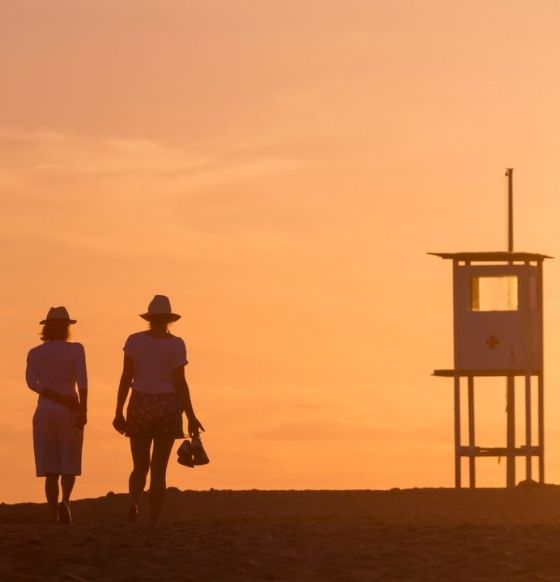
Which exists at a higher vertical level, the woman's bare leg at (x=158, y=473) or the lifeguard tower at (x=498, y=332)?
the lifeguard tower at (x=498, y=332)

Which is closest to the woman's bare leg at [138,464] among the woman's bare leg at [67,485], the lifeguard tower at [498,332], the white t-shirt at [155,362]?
the white t-shirt at [155,362]

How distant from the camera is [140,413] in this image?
52.6 ft

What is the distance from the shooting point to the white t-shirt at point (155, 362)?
16062 millimetres

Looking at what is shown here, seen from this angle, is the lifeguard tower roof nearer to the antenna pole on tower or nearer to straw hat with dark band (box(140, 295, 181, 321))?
the antenna pole on tower

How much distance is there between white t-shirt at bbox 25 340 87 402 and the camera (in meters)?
16.3

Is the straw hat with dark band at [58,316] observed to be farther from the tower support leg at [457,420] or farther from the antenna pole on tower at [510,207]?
the antenna pole on tower at [510,207]

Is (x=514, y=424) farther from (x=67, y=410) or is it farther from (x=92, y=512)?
(x=67, y=410)

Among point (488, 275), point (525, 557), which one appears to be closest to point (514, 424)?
point (488, 275)

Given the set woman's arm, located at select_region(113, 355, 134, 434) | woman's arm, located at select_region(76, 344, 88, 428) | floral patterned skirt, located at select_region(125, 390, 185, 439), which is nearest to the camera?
floral patterned skirt, located at select_region(125, 390, 185, 439)

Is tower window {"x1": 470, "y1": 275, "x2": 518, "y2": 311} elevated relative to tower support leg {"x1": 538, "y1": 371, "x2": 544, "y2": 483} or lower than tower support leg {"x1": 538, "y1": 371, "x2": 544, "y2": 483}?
elevated

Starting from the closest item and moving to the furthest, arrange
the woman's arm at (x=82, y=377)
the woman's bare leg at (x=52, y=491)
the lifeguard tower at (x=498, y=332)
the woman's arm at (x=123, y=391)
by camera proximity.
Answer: the woman's arm at (x=123, y=391) → the woman's arm at (x=82, y=377) → the woman's bare leg at (x=52, y=491) → the lifeguard tower at (x=498, y=332)

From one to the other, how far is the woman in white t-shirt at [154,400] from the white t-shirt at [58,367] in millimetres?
458

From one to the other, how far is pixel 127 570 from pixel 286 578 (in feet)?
3.76

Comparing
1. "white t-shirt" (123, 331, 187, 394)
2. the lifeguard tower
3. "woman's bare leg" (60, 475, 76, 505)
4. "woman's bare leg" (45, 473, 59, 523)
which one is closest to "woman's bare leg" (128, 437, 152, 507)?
"white t-shirt" (123, 331, 187, 394)
